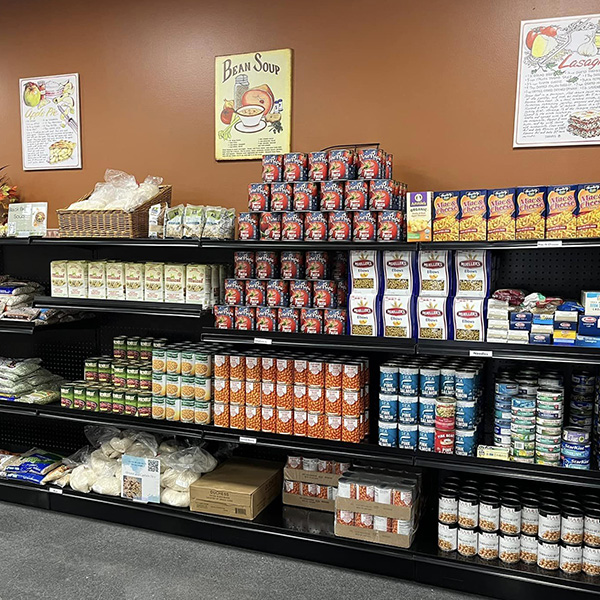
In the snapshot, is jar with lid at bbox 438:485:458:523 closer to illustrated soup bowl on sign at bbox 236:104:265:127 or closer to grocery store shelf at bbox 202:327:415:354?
grocery store shelf at bbox 202:327:415:354

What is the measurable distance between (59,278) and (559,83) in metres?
3.08

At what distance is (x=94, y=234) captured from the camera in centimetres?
363

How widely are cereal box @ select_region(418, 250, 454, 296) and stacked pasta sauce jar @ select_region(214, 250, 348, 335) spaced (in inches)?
17.3

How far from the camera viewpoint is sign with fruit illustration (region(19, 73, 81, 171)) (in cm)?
428

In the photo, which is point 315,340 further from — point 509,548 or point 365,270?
point 509,548

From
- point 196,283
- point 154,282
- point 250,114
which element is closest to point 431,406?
point 196,283

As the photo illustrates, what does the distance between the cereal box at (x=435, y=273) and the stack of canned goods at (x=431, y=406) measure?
0.40 meters

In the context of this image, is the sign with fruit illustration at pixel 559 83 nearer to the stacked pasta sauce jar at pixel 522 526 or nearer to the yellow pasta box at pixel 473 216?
the yellow pasta box at pixel 473 216

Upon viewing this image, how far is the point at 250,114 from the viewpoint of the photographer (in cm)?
380

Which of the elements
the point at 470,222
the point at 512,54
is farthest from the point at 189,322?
the point at 512,54

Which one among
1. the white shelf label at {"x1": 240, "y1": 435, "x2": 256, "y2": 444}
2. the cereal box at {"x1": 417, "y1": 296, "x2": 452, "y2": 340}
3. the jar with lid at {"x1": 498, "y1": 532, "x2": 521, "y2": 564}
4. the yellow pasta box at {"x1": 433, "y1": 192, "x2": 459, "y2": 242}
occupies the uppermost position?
the yellow pasta box at {"x1": 433, "y1": 192, "x2": 459, "y2": 242}

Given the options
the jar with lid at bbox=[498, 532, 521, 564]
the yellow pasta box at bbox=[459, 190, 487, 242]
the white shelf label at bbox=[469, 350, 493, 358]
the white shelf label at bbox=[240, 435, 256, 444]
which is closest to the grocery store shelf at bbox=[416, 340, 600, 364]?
the white shelf label at bbox=[469, 350, 493, 358]

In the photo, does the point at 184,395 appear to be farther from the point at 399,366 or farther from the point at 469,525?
the point at 469,525

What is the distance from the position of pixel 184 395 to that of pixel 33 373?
1268mm
